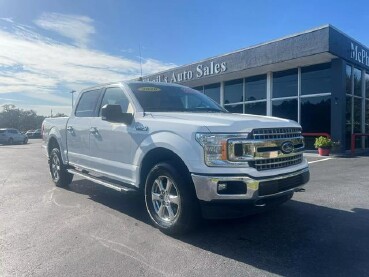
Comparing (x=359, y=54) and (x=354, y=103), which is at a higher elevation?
(x=359, y=54)

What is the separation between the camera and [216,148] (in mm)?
3902

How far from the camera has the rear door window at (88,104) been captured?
20.7 feet

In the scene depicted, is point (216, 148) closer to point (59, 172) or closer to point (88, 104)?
point (88, 104)

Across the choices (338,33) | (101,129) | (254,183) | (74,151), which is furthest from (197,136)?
(338,33)

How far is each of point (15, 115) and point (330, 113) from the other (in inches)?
3527

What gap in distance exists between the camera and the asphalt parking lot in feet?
11.2

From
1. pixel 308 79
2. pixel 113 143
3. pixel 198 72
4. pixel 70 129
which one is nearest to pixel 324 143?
pixel 308 79

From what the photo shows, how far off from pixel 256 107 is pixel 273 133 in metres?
15.3

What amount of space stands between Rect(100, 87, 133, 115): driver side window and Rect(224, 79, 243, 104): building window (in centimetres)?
1491

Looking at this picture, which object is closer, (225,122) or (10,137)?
(225,122)

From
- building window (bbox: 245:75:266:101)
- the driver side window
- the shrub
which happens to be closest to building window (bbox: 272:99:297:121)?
building window (bbox: 245:75:266:101)

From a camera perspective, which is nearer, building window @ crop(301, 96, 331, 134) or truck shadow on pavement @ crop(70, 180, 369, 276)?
truck shadow on pavement @ crop(70, 180, 369, 276)

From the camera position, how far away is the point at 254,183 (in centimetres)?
378

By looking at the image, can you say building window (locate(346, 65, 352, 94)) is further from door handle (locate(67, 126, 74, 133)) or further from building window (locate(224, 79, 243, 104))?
door handle (locate(67, 126, 74, 133))
